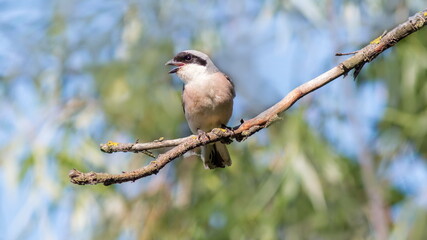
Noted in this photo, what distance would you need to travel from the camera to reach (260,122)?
9.48 ft

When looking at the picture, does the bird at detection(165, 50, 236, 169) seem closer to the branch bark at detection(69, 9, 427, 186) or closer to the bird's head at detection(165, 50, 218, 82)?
the bird's head at detection(165, 50, 218, 82)

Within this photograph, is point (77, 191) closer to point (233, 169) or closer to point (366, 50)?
point (233, 169)

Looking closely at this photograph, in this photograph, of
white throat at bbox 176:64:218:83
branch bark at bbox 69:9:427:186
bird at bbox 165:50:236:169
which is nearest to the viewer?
branch bark at bbox 69:9:427:186

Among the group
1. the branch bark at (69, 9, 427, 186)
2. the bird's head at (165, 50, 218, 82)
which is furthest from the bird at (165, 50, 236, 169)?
the branch bark at (69, 9, 427, 186)

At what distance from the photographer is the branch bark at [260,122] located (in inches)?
103

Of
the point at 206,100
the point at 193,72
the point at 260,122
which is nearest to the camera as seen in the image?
the point at 260,122

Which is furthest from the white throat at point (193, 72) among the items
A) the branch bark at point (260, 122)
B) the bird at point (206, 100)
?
the branch bark at point (260, 122)

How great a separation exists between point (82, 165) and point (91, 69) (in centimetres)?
98

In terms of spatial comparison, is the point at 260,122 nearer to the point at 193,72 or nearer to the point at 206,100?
the point at 206,100

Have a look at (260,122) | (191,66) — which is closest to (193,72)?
(191,66)

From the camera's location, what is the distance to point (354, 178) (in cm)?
700

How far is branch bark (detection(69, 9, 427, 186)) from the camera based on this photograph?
8.62 feet

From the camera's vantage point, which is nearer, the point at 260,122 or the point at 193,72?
the point at 260,122

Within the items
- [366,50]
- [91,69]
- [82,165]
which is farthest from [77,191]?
[366,50]
